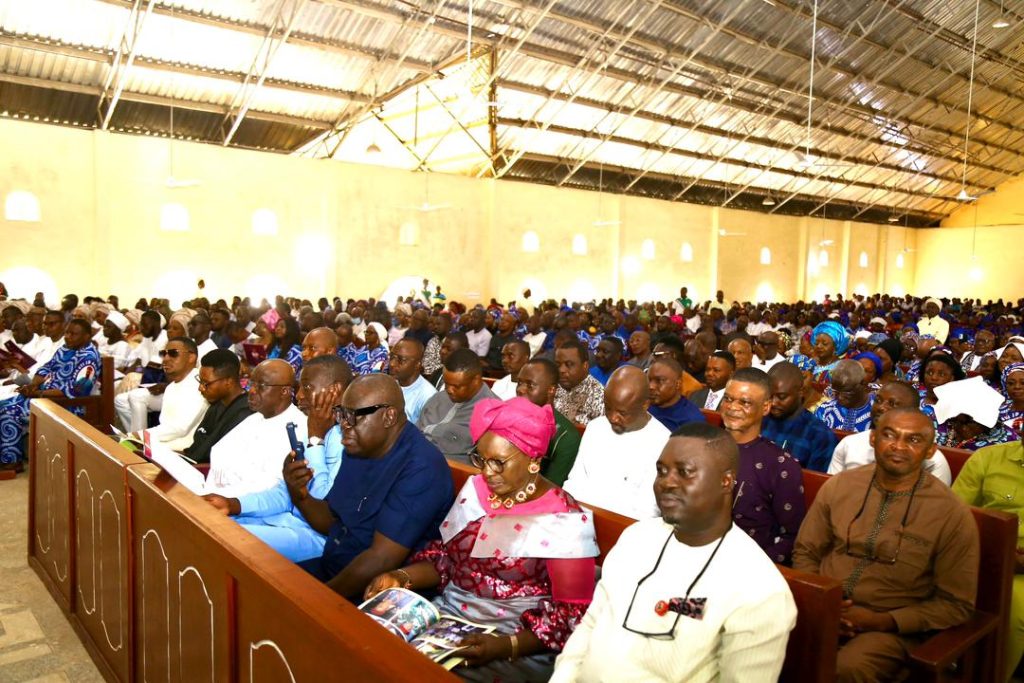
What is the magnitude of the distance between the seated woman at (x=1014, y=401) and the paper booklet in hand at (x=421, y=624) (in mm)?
3618

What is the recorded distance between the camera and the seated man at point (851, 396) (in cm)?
483

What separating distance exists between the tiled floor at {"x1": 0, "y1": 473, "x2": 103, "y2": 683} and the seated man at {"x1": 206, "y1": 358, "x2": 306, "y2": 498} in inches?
38.9

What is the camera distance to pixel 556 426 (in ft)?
13.2

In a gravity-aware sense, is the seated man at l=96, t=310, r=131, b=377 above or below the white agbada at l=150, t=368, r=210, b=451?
above

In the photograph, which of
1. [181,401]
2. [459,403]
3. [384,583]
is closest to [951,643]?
[384,583]

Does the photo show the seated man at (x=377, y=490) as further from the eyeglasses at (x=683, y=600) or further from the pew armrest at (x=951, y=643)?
the pew armrest at (x=951, y=643)

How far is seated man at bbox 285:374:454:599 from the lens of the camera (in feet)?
8.85

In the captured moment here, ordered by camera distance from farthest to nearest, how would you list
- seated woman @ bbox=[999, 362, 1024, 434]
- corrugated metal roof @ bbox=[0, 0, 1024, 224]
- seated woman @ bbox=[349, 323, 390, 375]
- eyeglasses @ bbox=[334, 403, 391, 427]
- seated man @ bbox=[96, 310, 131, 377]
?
corrugated metal roof @ bbox=[0, 0, 1024, 224] → seated man @ bbox=[96, 310, 131, 377] → seated woman @ bbox=[349, 323, 390, 375] → seated woman @ bbox=[999, 362, 1024, 434] → eyeglasses @ bbox=[334, 403, 391, 427]

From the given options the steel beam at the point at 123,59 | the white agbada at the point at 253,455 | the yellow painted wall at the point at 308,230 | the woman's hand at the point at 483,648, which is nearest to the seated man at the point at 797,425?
the woman's hand at the point at 483,648

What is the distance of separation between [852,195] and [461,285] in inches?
705

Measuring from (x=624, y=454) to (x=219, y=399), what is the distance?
100 inches

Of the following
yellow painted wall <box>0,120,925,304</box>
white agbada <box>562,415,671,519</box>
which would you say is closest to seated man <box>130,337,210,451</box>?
white agbada <box>562,415,671,519</box>

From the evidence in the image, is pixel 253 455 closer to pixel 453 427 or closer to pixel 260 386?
pixel 260 386

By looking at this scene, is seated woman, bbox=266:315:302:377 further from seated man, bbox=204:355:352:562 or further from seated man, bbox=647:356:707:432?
seated man, bbox=647:356:707:432
